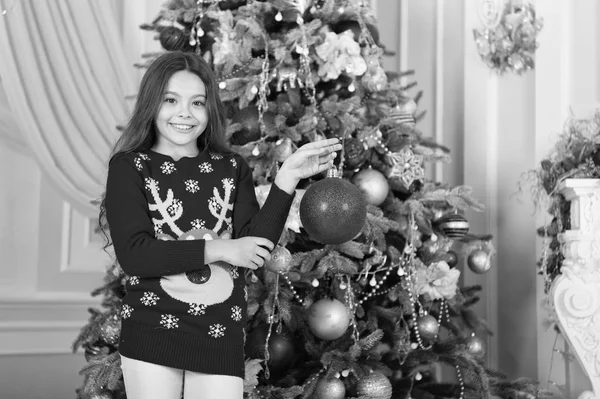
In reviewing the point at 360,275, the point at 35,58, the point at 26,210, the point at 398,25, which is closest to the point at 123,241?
the point at 360,275

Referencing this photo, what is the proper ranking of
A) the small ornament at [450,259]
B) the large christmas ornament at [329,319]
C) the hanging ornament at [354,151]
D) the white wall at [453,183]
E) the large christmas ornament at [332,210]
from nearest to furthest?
Result: the large christmas ornament at [332,210] → the large christmas ornament at [329,319] → the hanging ornament at [354,151] → the small ornament at [450,259] → the white wall at [453,183]

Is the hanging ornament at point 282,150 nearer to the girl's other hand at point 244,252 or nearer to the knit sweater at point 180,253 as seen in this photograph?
the knit sweater at point 180,253

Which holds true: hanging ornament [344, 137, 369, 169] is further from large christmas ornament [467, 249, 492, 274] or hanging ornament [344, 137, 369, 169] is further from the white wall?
the white wall

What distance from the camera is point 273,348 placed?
2291 millimetres

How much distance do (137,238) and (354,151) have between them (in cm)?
115

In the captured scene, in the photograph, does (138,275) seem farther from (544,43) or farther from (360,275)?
(544,43)

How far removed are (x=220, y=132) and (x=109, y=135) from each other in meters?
1.85

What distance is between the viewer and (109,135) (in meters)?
3.38

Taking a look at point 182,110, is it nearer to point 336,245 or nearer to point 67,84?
point 336,245

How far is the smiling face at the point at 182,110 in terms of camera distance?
1.57 metres

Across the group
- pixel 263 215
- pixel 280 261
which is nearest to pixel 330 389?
pixel 280 261

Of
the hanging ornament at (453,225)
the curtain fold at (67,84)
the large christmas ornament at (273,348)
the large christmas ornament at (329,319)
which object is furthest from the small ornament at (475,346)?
the curtain fold at (67,84)

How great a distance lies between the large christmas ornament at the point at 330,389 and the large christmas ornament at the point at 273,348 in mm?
143

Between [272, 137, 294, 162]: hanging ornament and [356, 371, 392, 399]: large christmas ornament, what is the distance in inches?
28.1
